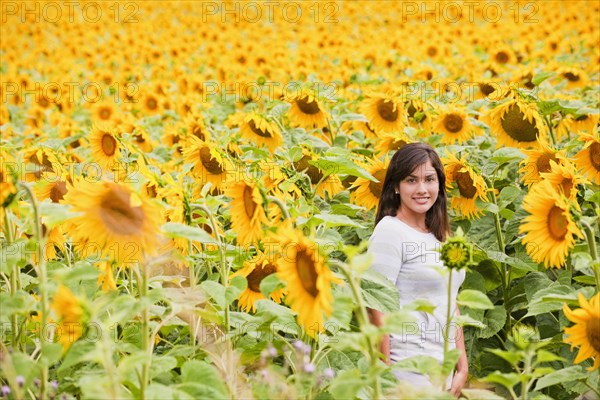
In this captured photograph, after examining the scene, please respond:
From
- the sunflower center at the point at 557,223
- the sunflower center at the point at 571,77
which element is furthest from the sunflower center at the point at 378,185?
the sunflower center at the point at 571,77

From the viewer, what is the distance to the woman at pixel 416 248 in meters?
2.66

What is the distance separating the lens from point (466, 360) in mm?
2746

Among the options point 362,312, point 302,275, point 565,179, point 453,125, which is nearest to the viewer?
point 362,312

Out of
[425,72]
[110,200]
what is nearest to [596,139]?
[110,200]

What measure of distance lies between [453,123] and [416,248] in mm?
1144

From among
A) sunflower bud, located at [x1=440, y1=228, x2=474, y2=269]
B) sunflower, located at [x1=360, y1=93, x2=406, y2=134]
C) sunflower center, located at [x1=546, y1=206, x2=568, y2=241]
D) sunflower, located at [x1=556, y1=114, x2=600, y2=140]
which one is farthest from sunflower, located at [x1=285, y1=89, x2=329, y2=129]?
sunflower bud, located at [x1=440, y1=228, x2=474, y2=269]

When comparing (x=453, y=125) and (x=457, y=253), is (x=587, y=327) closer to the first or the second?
(x=457, y=253)

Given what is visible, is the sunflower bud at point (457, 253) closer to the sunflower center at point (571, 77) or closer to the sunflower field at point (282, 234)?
the sunflower field at point (282, 234)

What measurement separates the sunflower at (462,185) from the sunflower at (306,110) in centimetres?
100

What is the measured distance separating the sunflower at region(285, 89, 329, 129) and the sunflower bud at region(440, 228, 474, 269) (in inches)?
78.2

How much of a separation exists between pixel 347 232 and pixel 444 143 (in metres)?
0.87

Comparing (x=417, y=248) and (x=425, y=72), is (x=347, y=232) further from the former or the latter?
(x=425, y=72)

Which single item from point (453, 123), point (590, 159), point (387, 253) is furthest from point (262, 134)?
point (590, 159)

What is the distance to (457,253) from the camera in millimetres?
1881
